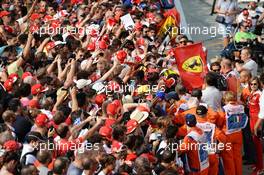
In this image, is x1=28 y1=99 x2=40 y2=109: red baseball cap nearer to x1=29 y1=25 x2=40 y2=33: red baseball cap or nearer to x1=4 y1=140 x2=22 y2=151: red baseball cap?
x1=4 y1=140 x2=22 y2=151: red baseball cap

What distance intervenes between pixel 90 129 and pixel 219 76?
303 centimetres

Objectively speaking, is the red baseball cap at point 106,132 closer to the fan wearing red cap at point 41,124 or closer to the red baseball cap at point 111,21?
the fan wearing red cap at point 41,124

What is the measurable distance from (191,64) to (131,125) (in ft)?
11.4

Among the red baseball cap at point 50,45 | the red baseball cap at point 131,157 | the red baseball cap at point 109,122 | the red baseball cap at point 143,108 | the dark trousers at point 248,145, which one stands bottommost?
the dark trousers at point 248,145

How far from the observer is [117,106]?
10594 mm

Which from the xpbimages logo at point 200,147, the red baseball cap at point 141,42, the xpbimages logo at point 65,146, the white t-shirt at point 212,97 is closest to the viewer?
the xpbimages logo at point 65,146

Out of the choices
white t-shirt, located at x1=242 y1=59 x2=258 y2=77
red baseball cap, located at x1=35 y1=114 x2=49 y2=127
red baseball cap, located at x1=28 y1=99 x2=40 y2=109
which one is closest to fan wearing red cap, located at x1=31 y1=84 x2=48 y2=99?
red baseball cap, located at x1=28 y1=99 x2=40 y2=109

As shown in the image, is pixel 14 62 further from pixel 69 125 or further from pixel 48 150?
pixel 48 150

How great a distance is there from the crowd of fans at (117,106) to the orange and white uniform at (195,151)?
0.5 inches

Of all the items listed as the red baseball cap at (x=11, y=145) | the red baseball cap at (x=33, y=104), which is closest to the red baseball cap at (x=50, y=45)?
the red baseball cap at (x=33, y=104)

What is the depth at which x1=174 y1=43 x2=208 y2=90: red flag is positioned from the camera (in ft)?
43.2

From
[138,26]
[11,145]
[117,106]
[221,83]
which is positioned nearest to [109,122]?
[117,106]

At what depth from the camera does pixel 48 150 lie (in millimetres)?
9227

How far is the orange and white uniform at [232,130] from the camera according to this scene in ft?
37.2
